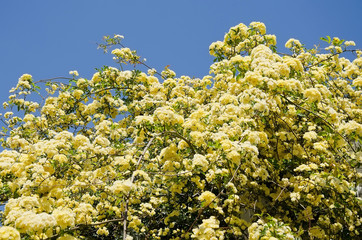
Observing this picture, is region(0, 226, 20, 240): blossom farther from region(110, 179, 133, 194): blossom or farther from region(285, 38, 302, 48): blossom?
region(285, 38, 302, 48): blossom

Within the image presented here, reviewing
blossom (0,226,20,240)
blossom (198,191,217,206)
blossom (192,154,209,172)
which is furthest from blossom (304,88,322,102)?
blossom (0,226,20,240)

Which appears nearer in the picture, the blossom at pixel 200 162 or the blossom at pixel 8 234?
the blossom at pixel 8 234

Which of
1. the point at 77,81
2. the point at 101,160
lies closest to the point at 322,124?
the point at 101,160

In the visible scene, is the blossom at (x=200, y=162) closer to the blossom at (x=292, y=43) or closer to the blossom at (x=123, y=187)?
the blossom at (x=123, y=187)

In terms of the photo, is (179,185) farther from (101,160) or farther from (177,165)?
(101,160)

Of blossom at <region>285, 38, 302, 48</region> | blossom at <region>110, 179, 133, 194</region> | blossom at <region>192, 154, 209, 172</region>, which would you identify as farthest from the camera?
blossom at <region>285, 38, 302, 48</region>

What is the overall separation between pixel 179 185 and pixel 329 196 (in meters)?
1.69

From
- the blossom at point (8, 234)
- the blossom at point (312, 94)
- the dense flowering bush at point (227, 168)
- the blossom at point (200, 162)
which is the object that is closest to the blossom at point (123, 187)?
the dense flowering bush at point (227, 168)

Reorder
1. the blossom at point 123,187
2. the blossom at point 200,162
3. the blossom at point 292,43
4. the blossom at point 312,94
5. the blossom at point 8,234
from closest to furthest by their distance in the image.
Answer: the blossom at point 8,234 → the blossom at point 123,187 → the blossom at point 200,162 → the blossom at point 312,94 → the blossom at point 292,43

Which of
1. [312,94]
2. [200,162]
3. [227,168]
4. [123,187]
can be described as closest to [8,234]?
[123,187]

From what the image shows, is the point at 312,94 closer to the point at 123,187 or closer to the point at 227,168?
the point at 227,168

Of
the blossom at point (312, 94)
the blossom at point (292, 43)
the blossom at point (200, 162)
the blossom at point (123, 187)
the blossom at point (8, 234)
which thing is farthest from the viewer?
the blossom at point (292, 43)

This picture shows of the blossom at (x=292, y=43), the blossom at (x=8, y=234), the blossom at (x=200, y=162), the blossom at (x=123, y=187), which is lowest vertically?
the blossom at (x=8, y=234)

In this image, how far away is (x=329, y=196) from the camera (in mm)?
3166
